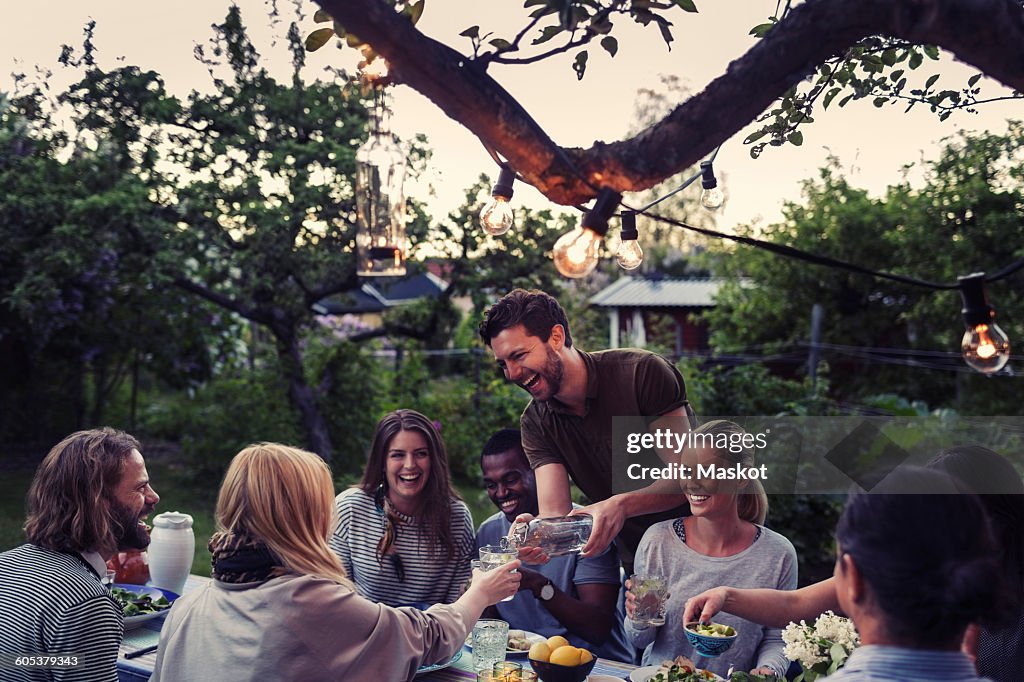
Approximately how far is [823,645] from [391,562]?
1.49m

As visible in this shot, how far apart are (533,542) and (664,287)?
13126 mm

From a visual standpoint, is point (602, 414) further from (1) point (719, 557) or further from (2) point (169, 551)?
(2) point (169, 551)

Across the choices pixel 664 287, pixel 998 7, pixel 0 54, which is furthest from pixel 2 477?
pixel 664 287

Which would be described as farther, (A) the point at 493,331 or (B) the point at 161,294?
(B) the point at 161,294

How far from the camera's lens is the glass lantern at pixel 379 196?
8.14ft

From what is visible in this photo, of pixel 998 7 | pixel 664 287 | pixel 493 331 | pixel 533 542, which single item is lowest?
pixel 533 542

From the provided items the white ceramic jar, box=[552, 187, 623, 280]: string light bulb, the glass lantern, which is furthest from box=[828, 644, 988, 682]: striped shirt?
the white ceramic jar

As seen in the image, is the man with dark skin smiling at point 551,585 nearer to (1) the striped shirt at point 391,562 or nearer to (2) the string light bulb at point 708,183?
(1) the striped shirt at point 391,562

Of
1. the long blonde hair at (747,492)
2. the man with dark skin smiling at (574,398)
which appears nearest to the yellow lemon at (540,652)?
the man with dark skin smiling at (574,398)

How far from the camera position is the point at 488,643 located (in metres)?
2.34

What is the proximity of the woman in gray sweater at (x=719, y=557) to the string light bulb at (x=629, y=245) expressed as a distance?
0.59m

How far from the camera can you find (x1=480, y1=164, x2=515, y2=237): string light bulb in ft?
6.70

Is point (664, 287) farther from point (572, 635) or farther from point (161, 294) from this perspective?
point (572, 635)

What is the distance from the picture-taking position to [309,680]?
72.8 inches
